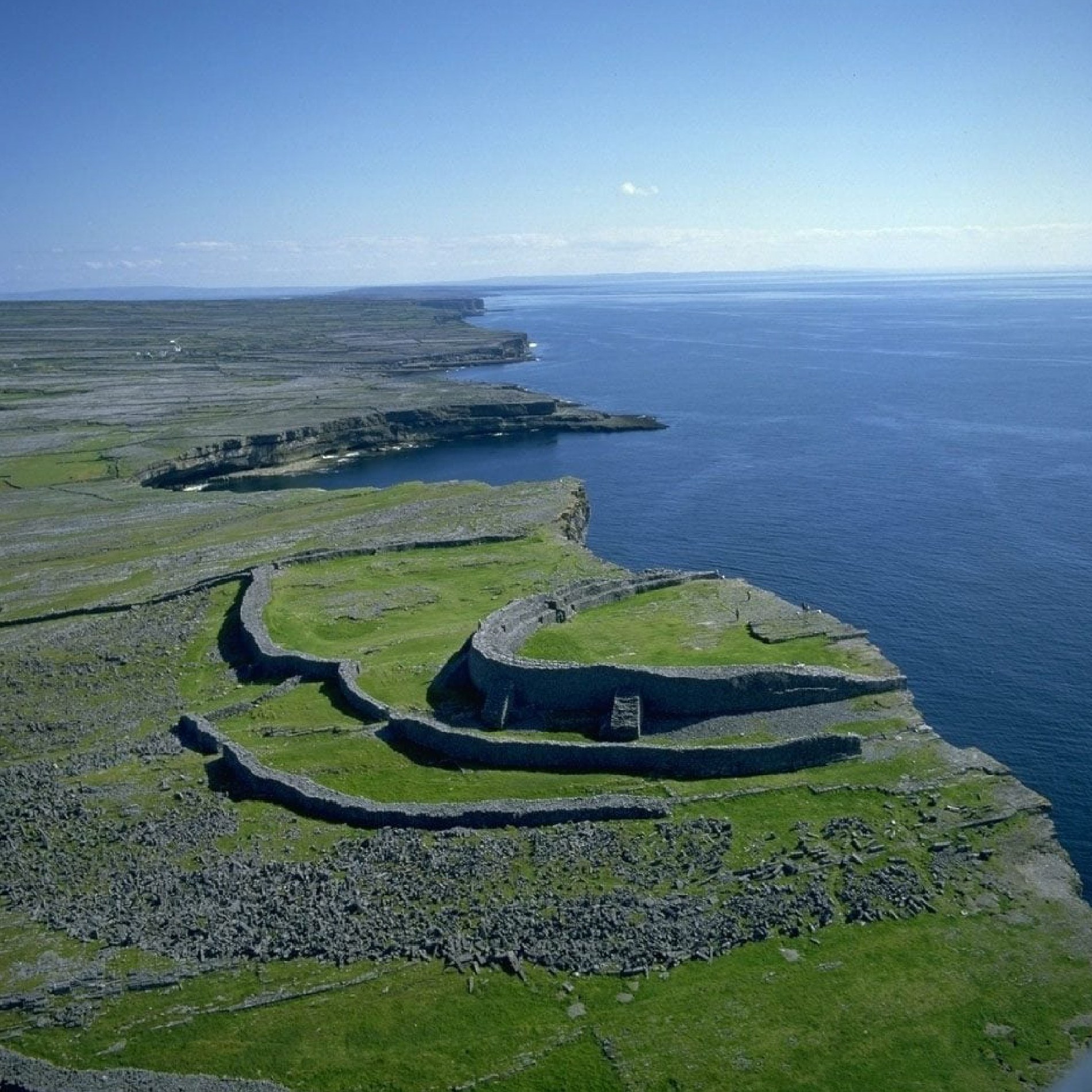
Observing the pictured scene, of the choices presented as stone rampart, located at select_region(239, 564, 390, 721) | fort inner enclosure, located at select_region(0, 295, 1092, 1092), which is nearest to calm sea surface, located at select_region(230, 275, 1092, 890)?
fort inner enclosure, located at select_region(0, 295, 1092, 1092)

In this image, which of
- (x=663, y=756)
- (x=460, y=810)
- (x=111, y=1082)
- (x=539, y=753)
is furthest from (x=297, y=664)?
(x=111, y=1082)

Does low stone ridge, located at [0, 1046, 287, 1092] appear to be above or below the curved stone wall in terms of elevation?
below

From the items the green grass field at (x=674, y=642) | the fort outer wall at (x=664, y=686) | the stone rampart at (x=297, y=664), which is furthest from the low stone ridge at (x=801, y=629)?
the stone rampart at (x=297, y=664)

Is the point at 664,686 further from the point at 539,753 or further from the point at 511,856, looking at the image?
the point at 511,856

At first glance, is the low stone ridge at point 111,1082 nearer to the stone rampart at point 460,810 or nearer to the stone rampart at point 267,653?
the stone rampart at point 460,810

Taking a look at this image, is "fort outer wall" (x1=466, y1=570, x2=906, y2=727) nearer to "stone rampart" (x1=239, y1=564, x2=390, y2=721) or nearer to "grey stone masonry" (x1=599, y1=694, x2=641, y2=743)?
"grey stone masonry" (x1=599, y1=694, x2=641, y2=743)

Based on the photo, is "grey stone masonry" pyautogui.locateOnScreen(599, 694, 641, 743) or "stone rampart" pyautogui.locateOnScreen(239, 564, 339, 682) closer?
"grey stone masonry" pyautogui.locateOnScreen(599, 694, 641, 743)
